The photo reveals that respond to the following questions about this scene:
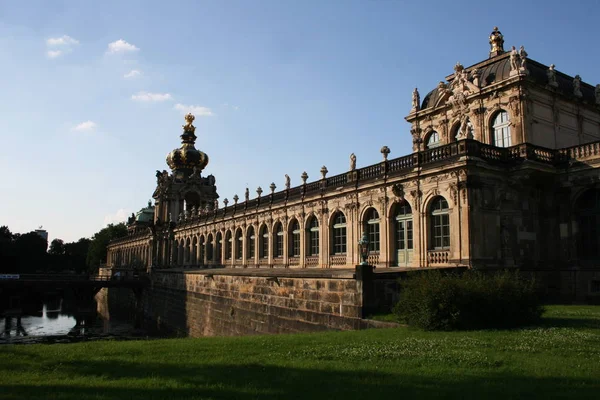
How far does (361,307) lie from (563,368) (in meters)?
8.76

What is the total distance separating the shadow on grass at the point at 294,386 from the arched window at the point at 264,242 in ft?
99.2

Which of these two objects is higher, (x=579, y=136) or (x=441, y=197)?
(x=579, y=136)

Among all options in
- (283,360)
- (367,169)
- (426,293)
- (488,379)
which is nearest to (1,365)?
(283,360)

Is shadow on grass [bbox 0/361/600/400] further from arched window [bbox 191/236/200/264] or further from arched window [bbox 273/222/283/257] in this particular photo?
arched window [bbox 191/236/200/264]

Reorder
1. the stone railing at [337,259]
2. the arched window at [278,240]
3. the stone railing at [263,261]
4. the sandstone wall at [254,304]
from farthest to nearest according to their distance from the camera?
the stone railing at [263,261]
the arched window at [278,240]
the stone railing at [337,259]
the sandstone wall at [254,304]

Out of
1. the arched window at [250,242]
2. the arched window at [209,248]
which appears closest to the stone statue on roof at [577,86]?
the arched window at [250,242]

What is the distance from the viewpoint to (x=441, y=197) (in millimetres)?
22906

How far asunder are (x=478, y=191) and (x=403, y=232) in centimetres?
472

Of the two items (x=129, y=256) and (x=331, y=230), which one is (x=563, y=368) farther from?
(x=129, y=256)

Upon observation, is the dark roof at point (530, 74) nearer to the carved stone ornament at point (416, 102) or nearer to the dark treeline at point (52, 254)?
the carved stone ornament at point (416, 102)

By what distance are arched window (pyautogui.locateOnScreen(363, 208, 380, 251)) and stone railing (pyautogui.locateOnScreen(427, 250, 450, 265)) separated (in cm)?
393

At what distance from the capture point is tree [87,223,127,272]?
112m

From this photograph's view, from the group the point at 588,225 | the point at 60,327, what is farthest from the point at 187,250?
the point at 588,225

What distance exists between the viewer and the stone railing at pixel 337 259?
28773 mm
